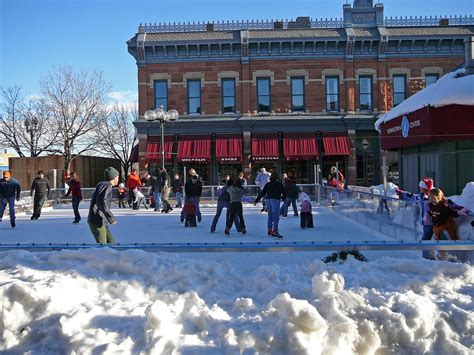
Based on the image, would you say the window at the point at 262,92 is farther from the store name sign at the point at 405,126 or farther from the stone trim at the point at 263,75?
the store name sign at the point at 405,126

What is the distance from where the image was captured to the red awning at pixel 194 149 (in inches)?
1132

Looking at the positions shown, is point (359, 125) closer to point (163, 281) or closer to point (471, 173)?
point (471, 173)

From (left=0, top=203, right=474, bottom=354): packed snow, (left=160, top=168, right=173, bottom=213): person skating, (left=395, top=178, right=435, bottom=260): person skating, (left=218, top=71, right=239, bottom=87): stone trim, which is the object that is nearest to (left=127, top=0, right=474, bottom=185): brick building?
(left=218, top=71, right=239, bottom=87): stone trim

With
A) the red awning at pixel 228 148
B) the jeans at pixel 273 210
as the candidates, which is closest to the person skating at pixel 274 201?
the jeans at pixel 273 210

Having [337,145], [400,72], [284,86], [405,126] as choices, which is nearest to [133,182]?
[405,126]

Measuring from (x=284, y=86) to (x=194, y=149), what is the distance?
649 cm

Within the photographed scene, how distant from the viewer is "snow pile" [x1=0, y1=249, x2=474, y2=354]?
12.4ft

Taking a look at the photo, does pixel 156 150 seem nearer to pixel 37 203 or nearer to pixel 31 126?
pixel 31 126

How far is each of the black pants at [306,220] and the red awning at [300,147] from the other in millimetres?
15734

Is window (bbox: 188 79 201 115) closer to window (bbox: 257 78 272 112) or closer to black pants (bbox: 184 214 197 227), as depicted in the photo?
window (bbox: 257 78 272 112)

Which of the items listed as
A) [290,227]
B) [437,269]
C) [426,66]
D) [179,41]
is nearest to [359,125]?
[426,66]

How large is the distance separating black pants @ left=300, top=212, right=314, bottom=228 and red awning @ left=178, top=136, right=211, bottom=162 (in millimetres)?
16305

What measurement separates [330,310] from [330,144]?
25.6 m

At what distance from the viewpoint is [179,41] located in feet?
95.5
